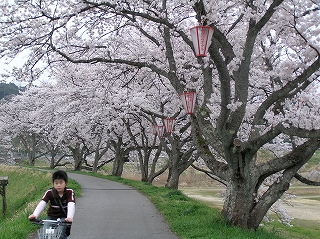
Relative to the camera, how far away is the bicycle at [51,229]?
448 cm

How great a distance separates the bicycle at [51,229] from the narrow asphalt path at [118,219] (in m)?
3.55

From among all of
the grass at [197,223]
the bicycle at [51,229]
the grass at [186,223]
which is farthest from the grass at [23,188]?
the bicycle at [51,229]

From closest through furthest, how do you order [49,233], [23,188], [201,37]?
[49,233] < [201,37] < [23,188]

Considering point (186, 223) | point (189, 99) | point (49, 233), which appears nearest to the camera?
point (49, 233)

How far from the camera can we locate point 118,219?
10281 mm

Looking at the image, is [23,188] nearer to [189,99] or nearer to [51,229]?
[189,99]

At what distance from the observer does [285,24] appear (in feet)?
26.6

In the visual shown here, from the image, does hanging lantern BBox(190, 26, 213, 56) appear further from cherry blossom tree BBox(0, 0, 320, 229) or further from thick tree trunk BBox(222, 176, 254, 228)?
thick tree trunk BBox(222, 176, 254, 228)

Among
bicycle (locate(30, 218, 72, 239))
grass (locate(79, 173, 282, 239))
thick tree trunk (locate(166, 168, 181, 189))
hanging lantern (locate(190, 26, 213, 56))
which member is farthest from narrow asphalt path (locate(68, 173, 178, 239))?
hanging lantern (locate(190, 26, 213, 56))

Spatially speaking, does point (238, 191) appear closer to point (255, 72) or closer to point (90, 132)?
point (255, 72)

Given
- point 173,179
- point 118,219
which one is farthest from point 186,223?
point 173,179

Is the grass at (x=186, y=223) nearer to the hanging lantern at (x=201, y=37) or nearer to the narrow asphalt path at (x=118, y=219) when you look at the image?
the narrow asphalt path at (x=118, y=219)

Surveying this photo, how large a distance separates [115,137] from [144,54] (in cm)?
1510

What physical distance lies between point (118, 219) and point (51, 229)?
593cm
